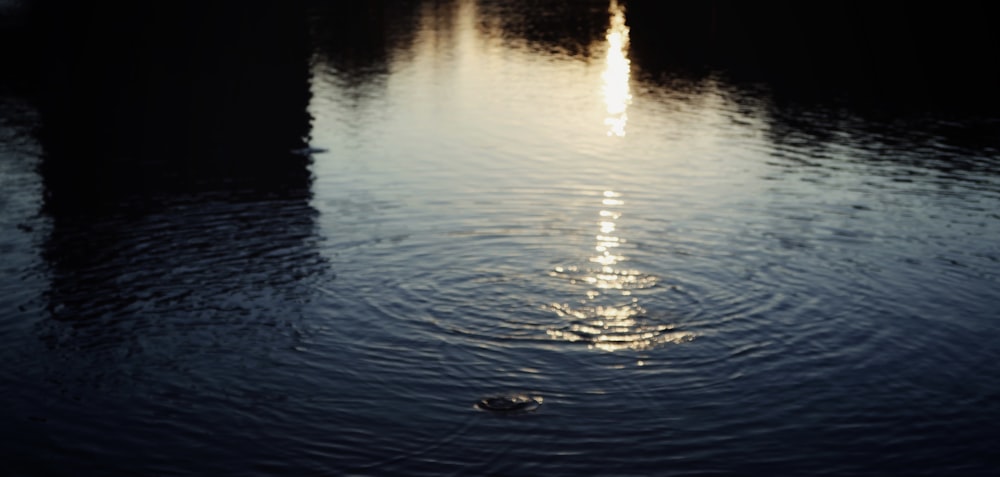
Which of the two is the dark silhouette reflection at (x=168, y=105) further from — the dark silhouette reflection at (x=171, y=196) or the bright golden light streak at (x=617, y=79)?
the bright golden light streak at (x=617, y=79)

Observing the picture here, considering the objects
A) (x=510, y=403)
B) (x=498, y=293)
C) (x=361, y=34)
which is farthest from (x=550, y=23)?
(x=510, y=403)

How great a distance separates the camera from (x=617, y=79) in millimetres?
40250

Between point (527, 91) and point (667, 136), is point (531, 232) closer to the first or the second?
point (667, 136)

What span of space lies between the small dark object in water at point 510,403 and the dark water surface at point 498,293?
0.13 m

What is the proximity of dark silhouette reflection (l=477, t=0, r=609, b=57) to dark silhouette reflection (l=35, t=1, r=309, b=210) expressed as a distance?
31.8 ft

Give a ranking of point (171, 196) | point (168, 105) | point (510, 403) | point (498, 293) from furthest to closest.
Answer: point (168, 105)
point (171, 196)
point (498, 293)
point (510, 403)

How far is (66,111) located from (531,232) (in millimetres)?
18396

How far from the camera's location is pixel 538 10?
68.3m

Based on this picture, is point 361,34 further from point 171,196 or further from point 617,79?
point 171,196

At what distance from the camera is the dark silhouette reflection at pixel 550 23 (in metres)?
51.2

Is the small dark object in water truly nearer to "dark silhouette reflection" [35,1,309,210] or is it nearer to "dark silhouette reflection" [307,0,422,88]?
"dark silhouette reflection" [35,1,309,210]

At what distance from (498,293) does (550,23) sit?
4508 centimetres

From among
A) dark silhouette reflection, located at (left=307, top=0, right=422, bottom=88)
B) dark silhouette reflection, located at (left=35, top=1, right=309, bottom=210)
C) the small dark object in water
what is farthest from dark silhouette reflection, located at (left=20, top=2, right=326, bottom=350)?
the small dark object in water

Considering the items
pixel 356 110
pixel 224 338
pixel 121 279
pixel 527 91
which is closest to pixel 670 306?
pixel 224 338
